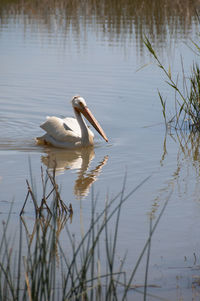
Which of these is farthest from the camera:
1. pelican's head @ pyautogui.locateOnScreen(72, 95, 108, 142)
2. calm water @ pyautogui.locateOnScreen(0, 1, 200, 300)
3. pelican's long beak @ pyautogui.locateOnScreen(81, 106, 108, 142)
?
pelican's head @ pyautogui.locateOnScreen(72, 95, 108, 142)

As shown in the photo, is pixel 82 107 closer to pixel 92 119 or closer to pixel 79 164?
pixel 92 119

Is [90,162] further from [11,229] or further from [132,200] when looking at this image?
[11,229]

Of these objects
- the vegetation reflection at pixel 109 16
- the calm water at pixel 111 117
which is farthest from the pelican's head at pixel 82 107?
the vegetation reflection at pixel 109 16

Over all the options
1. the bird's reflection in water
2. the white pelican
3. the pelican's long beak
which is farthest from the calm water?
the pelican's long beak

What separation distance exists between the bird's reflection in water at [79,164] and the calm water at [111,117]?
12mm

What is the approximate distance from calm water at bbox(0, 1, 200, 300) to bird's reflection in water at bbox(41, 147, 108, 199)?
0.04ft

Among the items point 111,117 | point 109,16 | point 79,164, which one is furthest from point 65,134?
point 109,16

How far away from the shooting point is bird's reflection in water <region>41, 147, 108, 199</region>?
19.1 feet

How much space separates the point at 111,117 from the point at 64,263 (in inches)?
208

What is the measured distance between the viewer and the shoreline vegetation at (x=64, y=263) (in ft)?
9.37

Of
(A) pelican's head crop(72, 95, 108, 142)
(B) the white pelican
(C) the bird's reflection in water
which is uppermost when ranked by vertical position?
(A) pelican's head crop(72, 95, 108, 142)

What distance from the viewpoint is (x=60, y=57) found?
13.5 metres

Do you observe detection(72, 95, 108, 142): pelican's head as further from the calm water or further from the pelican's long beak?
the calm water

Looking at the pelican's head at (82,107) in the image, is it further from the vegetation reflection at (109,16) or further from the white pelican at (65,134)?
the vegetation reflection at (109,16)
